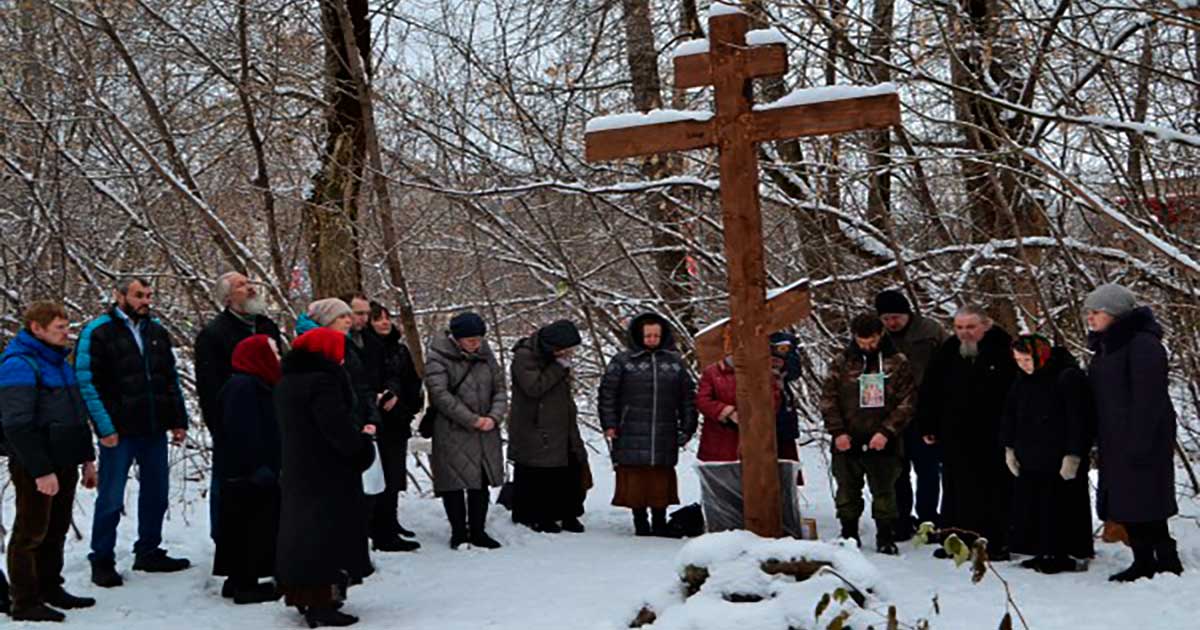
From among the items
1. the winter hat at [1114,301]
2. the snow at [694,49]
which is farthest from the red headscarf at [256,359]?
the winter hat at [1114,301]

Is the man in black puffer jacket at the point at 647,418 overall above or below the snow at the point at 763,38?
below

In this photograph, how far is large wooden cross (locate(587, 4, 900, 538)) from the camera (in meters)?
5.71

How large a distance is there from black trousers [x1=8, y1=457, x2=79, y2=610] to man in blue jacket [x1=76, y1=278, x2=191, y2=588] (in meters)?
0.55

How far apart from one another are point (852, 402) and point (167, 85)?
704cm

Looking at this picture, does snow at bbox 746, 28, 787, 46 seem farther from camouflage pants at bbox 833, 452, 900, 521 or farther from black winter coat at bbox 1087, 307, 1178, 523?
camouflage pants at bbox 833, 452, 900, 521

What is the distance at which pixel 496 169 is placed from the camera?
1095cm

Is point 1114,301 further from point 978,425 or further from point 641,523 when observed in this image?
point 641,523

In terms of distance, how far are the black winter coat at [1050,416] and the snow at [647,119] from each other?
2684mm

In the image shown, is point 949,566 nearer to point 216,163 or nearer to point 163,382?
point 163,382

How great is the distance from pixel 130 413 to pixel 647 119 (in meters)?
3.47

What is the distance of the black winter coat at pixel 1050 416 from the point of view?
6906 mm

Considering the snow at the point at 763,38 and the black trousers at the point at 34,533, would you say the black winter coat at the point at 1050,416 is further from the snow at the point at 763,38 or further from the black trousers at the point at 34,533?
the black trousers at the point at 34,533

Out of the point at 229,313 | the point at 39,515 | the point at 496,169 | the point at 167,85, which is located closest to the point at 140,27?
the point at 167,85

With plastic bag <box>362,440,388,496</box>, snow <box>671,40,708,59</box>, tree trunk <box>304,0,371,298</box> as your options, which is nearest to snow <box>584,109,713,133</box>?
snow <box>671,40,708,59</box>
